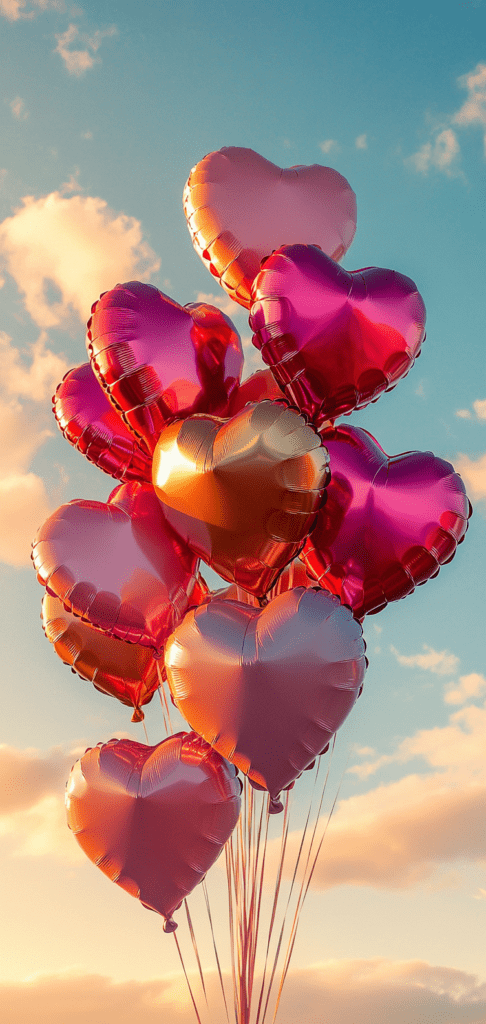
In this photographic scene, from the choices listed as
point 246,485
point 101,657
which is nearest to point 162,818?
point 101,657

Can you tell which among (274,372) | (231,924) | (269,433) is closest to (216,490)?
(269,433)

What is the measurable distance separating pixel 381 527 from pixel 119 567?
3.25 ft

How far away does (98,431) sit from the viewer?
13.1 ft

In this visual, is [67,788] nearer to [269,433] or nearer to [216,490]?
[216,490]

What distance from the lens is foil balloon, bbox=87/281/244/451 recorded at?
11.7ft

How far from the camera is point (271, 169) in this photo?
13.9 ft

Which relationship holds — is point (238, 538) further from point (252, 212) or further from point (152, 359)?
point (252, 212)

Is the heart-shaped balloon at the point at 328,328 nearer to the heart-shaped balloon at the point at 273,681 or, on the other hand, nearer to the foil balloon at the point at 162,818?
the heart-shaped balloon at the point at 273,681

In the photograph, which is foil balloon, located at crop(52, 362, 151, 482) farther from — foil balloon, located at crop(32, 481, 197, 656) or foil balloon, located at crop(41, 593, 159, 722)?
foil balloon, located at crop(41, 593, 159, 722)

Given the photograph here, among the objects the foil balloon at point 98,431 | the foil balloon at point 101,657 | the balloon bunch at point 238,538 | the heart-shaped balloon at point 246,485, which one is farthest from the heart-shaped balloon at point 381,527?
the foil balloon at point 101,657

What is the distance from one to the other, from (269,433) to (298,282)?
0.59m

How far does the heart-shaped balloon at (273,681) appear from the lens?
3.17 meters

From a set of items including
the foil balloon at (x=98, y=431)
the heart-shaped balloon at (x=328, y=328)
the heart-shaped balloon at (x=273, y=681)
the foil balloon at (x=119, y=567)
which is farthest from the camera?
the foil balloon at (x=98, y=431)

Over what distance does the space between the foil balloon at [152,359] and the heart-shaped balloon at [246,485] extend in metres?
0.14
